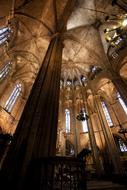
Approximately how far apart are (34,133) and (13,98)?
13.5 meters

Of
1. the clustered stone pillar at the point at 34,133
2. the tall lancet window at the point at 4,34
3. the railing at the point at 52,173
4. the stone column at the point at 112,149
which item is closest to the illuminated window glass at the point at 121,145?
the stone column at the point at 112,149

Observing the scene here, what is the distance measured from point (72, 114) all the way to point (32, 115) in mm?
12597

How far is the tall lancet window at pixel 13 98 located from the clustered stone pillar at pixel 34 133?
33.9ft

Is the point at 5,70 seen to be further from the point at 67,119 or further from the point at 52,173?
the point at 52,173

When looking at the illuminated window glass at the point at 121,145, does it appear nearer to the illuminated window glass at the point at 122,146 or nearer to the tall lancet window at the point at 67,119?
the illuminated window glass at the point at 122,146

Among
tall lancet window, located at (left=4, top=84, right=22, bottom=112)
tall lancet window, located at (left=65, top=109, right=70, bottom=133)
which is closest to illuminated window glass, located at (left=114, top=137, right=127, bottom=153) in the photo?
tall lancet window, located at (left=65, top=109, right=70, bottom=133)

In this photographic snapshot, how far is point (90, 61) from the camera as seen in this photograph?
14.7 meters

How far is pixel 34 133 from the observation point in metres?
3.66

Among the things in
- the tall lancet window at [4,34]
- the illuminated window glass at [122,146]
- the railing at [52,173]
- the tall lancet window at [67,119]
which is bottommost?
the railing at [52,173]

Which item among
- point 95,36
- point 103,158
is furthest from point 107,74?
point 103,158

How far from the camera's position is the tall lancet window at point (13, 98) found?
1481 centimetres

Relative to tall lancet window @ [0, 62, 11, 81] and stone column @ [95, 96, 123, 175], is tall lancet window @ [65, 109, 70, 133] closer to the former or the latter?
stone column @ [95, 96, 123, 175]

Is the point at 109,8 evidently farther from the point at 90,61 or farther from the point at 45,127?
the point at 45,127

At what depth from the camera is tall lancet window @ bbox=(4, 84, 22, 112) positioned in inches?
583
